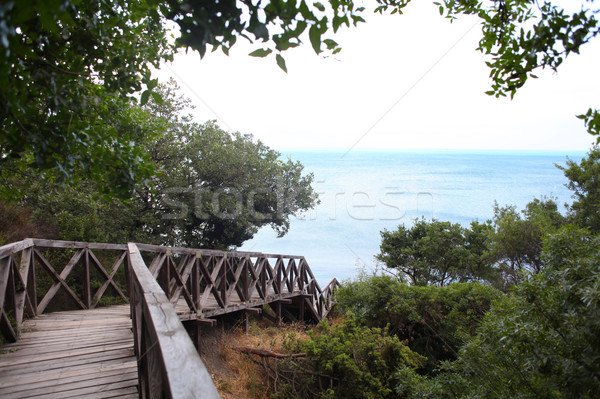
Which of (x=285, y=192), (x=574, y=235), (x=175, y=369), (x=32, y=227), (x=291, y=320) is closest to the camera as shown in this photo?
(x=175, y=369)

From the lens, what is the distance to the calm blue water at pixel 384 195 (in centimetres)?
1620

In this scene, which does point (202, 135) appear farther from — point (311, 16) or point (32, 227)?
point (311, 16)

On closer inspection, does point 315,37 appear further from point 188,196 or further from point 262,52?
point 188,196

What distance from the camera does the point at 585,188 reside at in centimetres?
1344

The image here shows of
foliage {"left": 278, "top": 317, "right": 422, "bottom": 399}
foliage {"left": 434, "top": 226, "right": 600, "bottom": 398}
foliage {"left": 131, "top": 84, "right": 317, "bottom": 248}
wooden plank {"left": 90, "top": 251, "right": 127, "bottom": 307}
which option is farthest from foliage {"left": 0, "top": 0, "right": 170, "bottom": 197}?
foliage {"left": 131, "top": 84, "right": 317, "bottom": 248}

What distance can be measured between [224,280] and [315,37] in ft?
18.5

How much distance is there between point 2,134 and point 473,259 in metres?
14.8

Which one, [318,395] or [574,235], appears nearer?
[574,235]

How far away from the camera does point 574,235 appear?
3.07 m

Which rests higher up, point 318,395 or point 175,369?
point 175,369

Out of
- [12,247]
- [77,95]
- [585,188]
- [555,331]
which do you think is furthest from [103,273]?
[585,188]

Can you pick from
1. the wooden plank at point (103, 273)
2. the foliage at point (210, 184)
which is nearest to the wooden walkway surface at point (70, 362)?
the wooden plank at point (103, 273)

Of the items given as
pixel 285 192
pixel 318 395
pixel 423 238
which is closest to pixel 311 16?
pixel 318 395

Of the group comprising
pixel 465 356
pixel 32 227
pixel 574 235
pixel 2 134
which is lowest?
pixel 465 356
